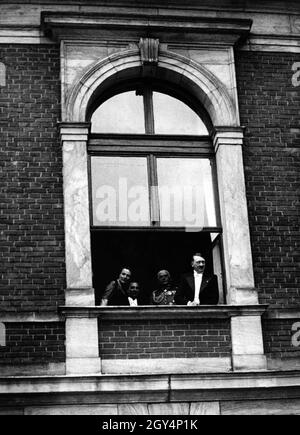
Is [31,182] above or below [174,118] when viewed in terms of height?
below

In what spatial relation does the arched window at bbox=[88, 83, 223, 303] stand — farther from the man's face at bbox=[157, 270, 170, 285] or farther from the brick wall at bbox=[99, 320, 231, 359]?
the brick wall at bbox=[99, 320, 231, 359]

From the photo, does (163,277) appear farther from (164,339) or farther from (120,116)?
(120,116)

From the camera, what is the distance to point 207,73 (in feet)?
44.7

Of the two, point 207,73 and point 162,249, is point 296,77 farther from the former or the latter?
point 162,249

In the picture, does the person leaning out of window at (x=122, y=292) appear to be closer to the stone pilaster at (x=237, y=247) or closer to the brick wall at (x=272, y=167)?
the stone pilaster at (x=237, y=247)

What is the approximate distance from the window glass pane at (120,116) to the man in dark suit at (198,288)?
1996 mm

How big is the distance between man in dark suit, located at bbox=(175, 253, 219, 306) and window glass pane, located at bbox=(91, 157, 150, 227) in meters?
0.84

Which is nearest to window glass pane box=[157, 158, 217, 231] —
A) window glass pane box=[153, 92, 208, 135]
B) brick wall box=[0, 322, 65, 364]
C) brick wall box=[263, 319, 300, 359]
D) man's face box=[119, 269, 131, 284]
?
window glass pane box=[153, 92, 208, 135]

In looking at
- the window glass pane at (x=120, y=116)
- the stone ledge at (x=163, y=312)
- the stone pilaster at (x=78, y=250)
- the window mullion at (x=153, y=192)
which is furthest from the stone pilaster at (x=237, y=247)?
the stone pilaster at (x=78, y=250)

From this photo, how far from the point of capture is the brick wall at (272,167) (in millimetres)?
12836

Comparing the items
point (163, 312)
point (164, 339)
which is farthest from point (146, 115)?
point (164, 339)

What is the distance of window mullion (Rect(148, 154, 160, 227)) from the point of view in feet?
43.0

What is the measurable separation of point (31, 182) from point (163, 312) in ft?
7.66

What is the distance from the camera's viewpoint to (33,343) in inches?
472
